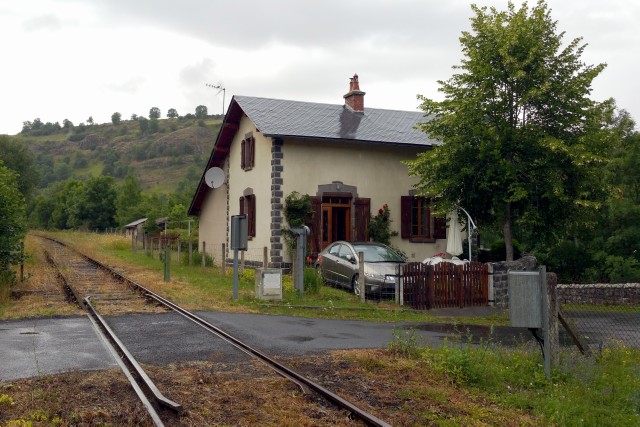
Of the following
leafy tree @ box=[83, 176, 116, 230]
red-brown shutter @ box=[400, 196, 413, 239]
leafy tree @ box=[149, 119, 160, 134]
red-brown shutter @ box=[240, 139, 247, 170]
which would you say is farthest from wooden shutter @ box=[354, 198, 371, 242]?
leafy tree @ box=[149, 119, 160, 134]

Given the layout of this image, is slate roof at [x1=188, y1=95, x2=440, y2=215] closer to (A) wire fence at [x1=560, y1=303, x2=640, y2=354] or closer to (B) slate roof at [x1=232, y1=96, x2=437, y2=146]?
(B) slate roof at [x1=232, y1=96, x2=437, y2=146]

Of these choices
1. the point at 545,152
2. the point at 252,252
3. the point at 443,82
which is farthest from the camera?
the point at 252,252

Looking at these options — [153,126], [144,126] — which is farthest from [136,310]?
[144,126]

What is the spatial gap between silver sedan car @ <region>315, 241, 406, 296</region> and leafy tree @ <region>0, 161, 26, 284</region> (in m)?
7.72

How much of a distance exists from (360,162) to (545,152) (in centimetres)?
720

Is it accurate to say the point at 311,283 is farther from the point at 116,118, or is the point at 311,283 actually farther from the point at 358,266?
the point at 116,118

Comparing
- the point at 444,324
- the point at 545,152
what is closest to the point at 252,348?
the point at 444,324

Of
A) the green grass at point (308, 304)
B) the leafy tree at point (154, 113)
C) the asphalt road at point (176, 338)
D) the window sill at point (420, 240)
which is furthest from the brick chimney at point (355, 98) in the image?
the leafy tree at point (154, 113)

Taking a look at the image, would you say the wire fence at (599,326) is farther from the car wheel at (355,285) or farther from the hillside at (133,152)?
the hillside at (133,152)

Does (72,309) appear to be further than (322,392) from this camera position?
Yes

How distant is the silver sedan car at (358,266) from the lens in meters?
Result: 15.3

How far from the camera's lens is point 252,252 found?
22797mm

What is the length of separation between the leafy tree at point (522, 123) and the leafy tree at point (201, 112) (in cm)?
17118

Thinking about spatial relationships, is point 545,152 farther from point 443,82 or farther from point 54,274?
point 54,274
